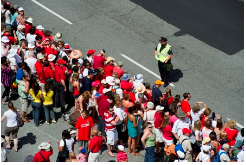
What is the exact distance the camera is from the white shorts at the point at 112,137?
15.8 meters

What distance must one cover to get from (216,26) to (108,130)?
8.42 m

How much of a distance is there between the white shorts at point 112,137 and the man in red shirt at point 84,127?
550 mm

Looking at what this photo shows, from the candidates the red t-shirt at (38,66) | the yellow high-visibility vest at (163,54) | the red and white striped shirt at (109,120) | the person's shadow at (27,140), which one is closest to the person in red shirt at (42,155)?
the red and white striped shirt at (109,120)

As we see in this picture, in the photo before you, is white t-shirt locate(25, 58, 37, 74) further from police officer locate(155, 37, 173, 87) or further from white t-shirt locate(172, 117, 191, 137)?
white t-shirt locate(172, 117, 191, 137)

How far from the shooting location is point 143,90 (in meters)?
16.7

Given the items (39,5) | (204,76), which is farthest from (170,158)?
(39,5)

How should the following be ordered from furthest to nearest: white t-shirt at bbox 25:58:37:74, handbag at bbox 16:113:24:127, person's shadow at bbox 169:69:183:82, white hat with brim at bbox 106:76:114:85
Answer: person's shadow at bbox 169:69:183:82
white t-shirt at bbox 25:58:37:74
white hat with brim at bbox 106:76:114:85
handbag at bbox 16:113:24:127

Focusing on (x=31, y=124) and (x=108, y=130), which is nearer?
(x=108, y=130)

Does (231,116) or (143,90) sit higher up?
(143,90)

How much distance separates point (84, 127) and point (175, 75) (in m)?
5.34

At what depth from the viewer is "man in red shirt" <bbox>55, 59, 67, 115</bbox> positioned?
1694 cm

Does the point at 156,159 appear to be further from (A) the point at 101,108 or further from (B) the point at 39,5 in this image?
(B) the point at 39,5

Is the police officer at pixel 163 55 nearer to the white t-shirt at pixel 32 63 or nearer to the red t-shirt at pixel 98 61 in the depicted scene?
the red t-shirt at pixel 98 61

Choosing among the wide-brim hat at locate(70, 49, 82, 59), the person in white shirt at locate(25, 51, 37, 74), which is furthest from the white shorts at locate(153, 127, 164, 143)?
the person in white shirt at locate(25, 51, 37, 74)
